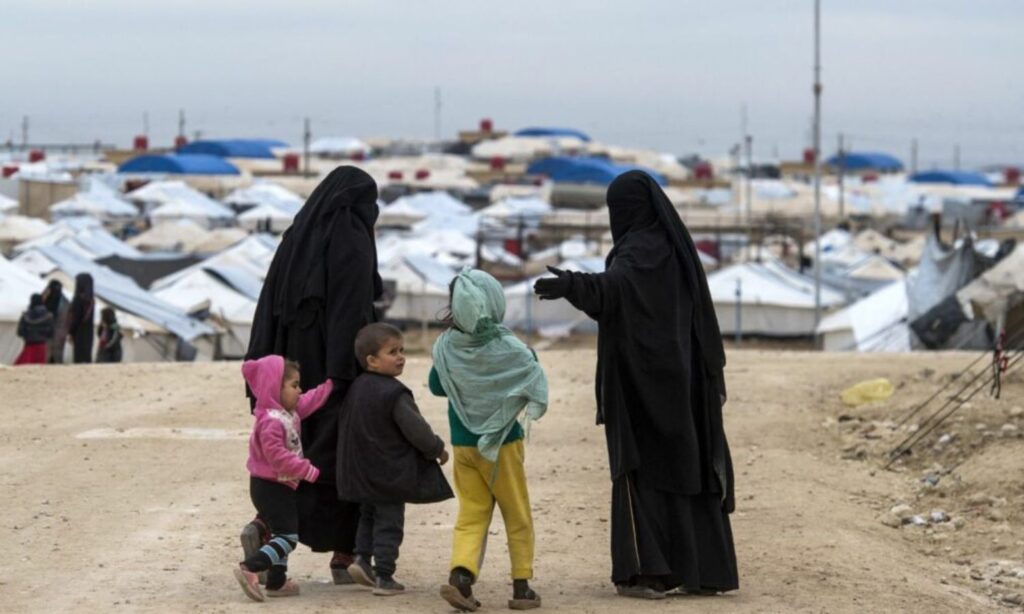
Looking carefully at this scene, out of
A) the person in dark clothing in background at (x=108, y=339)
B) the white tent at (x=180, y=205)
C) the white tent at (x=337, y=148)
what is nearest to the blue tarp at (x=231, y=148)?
the white tent at (x=337, y=148)

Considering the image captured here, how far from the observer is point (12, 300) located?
24516mm

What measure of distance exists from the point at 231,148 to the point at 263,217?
98.3ft

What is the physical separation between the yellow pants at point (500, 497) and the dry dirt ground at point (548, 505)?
259 millimetres

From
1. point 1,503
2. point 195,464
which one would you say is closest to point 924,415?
point 195,464

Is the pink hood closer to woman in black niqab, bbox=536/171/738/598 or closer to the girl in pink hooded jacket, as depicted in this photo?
the girl in pink hooded jacket

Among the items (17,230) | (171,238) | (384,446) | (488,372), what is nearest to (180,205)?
(171,238)

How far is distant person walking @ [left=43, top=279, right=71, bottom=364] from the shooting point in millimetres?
19781

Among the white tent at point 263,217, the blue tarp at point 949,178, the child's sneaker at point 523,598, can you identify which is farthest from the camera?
the blue tarp at point 949,178

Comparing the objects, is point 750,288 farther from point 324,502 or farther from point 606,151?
point 606,151

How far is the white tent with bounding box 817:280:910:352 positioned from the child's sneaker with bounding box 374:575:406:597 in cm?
2008

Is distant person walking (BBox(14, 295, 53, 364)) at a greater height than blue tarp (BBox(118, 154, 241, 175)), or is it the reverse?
blue tarp (BBox(118, 154, 241, 175))

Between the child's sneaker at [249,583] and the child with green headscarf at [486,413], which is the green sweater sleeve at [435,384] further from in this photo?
the child's sneaker at [249,583]

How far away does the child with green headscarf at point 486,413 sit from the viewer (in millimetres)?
6645

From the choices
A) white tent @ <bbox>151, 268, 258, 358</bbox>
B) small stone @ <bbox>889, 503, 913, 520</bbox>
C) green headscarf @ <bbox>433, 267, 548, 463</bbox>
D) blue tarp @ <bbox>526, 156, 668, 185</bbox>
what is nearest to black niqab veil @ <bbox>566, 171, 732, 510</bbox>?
green headscarf @ <bbox>433, 267, 548, 463</bbox>
